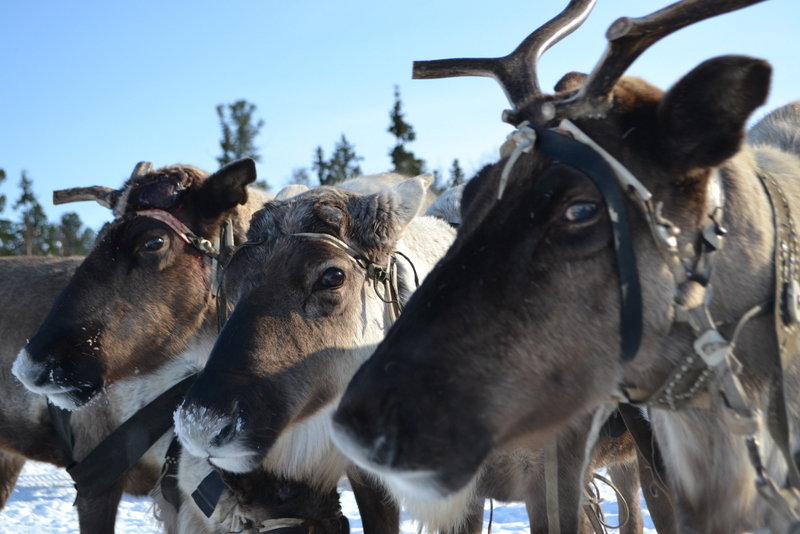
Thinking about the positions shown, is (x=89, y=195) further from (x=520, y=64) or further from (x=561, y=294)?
(x=561, y=294)

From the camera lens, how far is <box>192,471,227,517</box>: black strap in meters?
3.95

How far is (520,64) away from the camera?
273cm

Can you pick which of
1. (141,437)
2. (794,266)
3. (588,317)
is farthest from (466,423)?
(141,437)

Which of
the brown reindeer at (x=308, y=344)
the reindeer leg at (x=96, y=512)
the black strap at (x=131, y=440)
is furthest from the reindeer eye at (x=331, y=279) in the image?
the reindeer leg at (x=96, y=512)

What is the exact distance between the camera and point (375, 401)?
6.52 ft

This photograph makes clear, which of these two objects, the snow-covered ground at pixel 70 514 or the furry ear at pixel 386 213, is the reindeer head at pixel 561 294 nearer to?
the furry ear at pixel 386 213

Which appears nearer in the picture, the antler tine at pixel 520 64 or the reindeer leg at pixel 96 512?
the antler tine at pixel 520 64

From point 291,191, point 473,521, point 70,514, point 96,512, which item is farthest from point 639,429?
point 70,514

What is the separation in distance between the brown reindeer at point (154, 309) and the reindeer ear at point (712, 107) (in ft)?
8.77

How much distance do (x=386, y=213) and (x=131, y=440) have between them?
6.58 ft

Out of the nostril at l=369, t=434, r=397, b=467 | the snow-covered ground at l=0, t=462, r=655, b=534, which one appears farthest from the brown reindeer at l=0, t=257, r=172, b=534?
the nostril at l=369, t=434, r=397, b=467

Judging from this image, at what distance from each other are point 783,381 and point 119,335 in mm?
3210

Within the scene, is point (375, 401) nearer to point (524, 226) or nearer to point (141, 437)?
point (524, 226)

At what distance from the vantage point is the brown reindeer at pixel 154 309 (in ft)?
13.1
